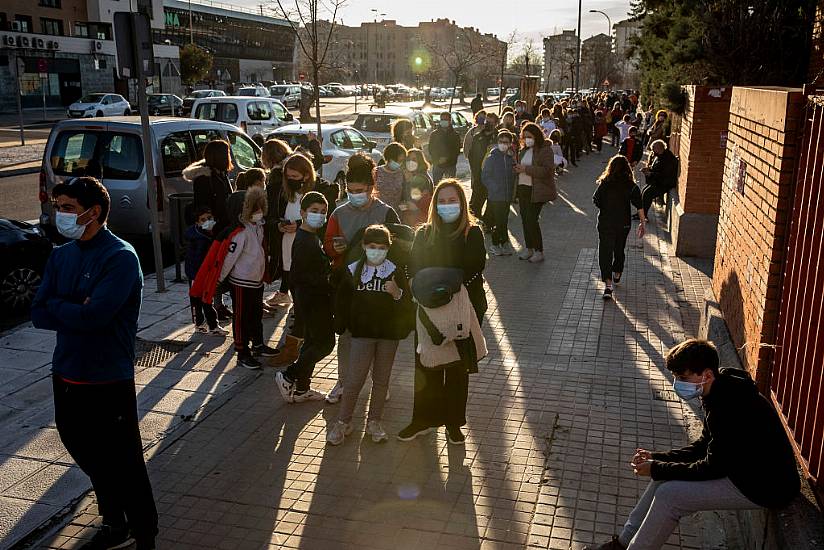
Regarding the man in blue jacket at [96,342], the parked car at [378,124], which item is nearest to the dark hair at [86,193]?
the man in blue jacket at [96,342]

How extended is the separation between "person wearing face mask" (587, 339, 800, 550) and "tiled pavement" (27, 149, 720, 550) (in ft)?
2.05

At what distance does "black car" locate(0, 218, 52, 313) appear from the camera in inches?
346

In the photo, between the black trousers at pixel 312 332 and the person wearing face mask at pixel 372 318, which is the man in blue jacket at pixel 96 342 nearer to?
the person wearing face mask at pixel 372 318

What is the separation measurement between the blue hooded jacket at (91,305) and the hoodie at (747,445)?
2.87 metres

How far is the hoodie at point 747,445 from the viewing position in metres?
3.54

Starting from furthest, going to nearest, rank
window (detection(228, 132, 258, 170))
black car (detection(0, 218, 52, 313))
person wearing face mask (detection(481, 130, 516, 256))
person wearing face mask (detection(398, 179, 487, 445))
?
1. window (detection(228, 132, 258, 170))
2. person wearing face mask (detection(481, 130, 516, 256))
3. black car (detection(0, 218, 52, 313))
4. person wearing face mask (detection(398, 179, 487, 445))

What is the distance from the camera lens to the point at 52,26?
53281 millimetres

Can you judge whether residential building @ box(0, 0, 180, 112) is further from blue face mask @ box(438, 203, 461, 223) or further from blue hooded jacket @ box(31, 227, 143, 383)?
blue hooded jacket @ box(31, 227, 143, 383)

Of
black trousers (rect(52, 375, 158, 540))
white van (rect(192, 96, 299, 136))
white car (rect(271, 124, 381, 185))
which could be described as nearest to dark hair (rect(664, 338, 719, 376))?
black trousers (rect(52, 375, 158, 540))

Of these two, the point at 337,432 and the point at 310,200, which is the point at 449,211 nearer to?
the point at 310,200

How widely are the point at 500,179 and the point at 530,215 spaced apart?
0.66m

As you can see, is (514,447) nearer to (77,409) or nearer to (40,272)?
(77,409)

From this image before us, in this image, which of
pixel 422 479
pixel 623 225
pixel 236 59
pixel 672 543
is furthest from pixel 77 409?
pixel 236 59

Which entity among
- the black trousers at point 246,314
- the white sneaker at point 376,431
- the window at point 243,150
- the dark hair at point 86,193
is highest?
the dark hair at point 86,193
